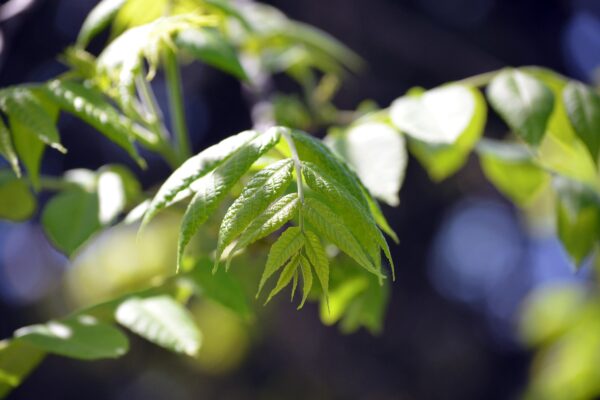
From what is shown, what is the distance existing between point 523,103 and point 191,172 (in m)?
0.61

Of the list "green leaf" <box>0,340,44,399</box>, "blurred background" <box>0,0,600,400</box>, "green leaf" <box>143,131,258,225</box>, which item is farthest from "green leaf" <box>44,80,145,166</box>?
"blurred background" <box>0,0,600,400</box>

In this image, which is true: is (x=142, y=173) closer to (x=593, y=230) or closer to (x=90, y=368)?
(x=90, y=368)

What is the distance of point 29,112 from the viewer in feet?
3.33

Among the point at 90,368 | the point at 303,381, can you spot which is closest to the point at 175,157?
the point at 303,381

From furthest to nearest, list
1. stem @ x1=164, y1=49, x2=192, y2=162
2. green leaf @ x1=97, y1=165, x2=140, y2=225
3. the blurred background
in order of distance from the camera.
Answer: the blurred background, stem @ x1=164, y1=49, x2=192, y2=162, green leaf @ x1=97, y1=165, x2=140, y2=225

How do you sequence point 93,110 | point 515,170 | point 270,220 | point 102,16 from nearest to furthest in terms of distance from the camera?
point 270,220, point 93,110, point 102,16, point 515,170

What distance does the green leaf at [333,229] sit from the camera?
28.7 inches

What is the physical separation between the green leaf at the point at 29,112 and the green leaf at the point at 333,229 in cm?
45

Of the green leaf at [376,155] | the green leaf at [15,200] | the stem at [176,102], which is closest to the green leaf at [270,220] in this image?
the green leaf at [376,155]

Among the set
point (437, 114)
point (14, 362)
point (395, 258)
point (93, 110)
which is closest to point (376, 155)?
point (437, 114)

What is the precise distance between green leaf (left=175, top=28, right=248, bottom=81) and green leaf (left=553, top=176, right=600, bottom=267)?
65 centimetres

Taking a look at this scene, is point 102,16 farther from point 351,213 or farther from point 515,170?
point 515,170

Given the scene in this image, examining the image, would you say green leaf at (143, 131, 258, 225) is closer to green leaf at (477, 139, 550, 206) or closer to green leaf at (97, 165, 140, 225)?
green leaf at (97, 165, 140, 225)

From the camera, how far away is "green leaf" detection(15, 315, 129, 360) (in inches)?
37.9
